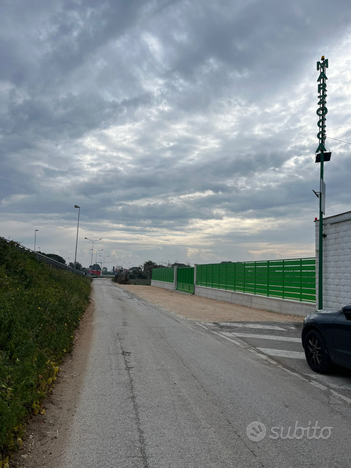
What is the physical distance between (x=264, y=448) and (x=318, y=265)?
12.0 metres

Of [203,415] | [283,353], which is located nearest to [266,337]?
[283,353]

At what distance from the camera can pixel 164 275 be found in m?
54.5

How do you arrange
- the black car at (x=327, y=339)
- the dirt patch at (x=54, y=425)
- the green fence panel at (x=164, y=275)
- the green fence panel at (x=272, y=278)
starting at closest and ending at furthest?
the dirt patch at (x=54, y=425), the black car at (x=327, y=339), the green fence panel at (x=272, y=278), the green fence panel at (x=164, y=275)

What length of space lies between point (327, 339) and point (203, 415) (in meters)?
3.17

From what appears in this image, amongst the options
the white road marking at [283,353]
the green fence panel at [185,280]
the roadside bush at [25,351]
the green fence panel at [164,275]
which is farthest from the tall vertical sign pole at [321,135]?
the green fence panel at [164,275]

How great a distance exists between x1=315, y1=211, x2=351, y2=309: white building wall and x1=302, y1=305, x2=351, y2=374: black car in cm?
659

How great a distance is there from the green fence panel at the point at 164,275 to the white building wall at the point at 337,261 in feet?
113

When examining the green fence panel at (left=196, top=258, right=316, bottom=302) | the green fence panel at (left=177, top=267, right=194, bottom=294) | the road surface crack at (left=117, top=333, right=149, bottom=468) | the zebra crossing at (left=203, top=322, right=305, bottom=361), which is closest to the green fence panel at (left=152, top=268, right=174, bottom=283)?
the green fence panel at (left=177, top=267, right=194, bottom=294)

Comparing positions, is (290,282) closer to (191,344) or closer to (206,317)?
(206,317)

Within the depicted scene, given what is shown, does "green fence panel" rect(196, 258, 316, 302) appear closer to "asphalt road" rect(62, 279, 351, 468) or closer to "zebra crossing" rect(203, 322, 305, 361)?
"zebra crossing" rect(203, 322, 305, 361)

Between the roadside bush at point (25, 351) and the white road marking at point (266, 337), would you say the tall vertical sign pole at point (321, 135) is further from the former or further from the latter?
the roadside bush at point (25, 351)

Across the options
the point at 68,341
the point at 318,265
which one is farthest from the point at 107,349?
the point at 318,265

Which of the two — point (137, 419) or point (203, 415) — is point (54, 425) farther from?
point (203, 415)

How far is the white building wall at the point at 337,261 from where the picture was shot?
13.5m
